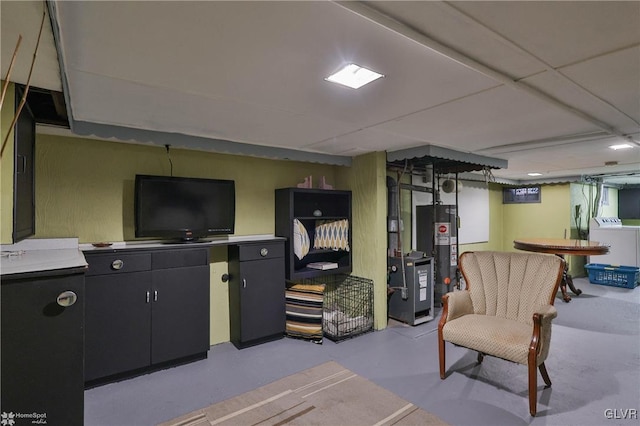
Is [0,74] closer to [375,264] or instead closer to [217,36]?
[217,36]

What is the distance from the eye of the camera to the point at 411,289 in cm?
401

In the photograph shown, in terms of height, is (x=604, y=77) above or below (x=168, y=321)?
above

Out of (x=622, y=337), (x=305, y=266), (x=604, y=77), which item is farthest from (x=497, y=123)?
(x=622, y=337)

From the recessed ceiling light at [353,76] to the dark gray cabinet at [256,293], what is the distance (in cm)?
207

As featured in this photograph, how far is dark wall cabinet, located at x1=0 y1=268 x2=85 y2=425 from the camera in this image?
3.60 ft

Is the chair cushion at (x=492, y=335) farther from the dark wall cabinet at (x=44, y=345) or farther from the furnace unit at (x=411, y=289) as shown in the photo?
the dark wall cabinet at (x=44, y=345)

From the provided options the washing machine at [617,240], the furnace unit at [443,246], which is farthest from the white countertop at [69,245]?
the washing machine at [617,240]

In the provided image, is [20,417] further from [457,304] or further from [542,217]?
[542,217]

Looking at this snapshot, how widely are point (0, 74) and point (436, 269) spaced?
15.4 feet

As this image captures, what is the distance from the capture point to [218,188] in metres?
3.34

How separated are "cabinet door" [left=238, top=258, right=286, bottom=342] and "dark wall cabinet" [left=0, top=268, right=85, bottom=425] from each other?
82.6 inches

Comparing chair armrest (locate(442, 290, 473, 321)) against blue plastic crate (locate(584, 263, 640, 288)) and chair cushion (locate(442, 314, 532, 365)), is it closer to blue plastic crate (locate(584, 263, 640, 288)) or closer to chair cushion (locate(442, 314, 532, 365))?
chair cushion (locate(442, 314, 532, 365))

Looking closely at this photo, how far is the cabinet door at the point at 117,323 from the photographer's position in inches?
101

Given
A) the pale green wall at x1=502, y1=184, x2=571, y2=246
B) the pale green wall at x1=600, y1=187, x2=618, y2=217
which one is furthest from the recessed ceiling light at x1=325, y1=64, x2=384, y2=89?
the pale green wall at x1=600, y1=187, x2=618, y2=217
